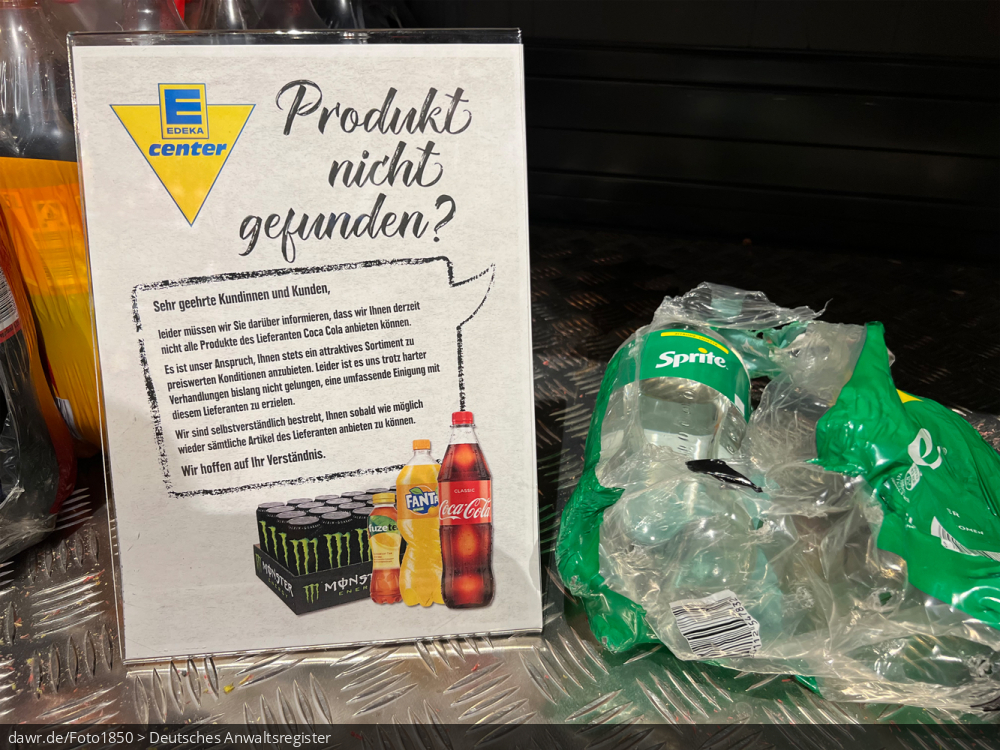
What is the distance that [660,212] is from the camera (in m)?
1.94

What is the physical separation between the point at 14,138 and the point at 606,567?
941 millimetres

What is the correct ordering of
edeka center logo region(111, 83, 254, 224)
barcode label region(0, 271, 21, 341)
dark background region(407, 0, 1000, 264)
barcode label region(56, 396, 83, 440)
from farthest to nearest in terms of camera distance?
dark background region(407, 0, 1000, 264) < barcode label region(56, 396, 83, 440) < barcode label region(0, 271, 21, 341) < edeka center logo region(111, 83, 254, 224)

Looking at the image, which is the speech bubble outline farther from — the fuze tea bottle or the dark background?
the dark background

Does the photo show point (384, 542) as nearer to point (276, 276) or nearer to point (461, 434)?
point (461, 434)

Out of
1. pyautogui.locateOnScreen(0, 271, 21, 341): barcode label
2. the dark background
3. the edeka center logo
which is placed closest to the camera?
the edeka center logo

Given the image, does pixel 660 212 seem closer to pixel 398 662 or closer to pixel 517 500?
pixel 517 500

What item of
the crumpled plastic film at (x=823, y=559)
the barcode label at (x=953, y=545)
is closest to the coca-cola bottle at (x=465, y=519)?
the crumpled plastic film at (x=823, y=559)

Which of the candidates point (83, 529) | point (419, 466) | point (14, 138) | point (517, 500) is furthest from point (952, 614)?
point (14, 138)

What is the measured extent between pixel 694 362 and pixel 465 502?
38 cm

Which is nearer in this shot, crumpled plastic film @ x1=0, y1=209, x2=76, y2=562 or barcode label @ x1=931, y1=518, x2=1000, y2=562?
barcode label @ x1=931, y1=518, x2=1000, y2=562

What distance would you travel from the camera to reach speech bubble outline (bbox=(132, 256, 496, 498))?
75 centimetres

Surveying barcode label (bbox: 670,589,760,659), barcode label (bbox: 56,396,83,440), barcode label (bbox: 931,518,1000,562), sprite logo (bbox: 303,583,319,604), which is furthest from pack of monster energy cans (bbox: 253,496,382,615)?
barcode label (bbox: 931,518,1000,562)

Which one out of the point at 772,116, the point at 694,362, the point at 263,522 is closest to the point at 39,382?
the point at 263,522

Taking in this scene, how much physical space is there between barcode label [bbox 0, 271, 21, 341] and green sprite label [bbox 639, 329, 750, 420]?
0.82 m
